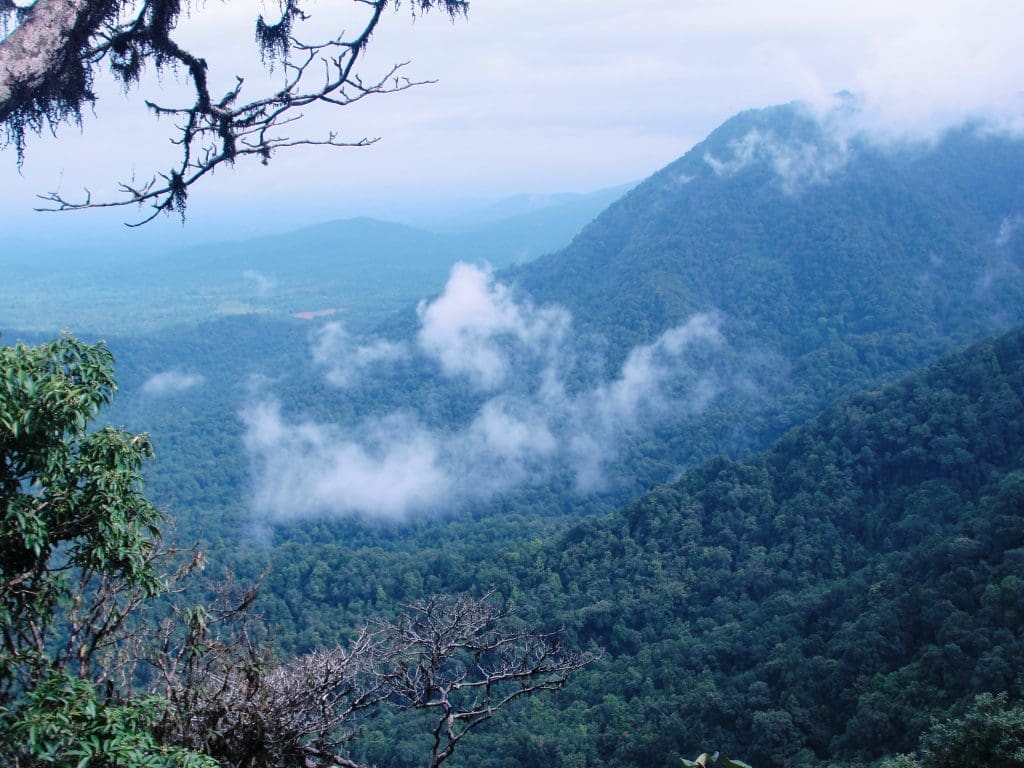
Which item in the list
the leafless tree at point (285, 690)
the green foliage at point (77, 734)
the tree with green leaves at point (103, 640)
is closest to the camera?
the green foliage at point (77, 734)

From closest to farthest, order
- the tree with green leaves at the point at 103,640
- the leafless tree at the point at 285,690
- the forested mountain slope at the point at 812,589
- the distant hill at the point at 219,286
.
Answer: the tree with green leaves at the point at 103,640 → the leafless tree at the point at 285,690 → the forested mountain slope at the point at 812,589 → the distant hill at the point at 219,286

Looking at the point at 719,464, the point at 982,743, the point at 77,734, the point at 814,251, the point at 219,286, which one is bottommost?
the point at 719,464

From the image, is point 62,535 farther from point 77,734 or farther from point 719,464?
point 719,464

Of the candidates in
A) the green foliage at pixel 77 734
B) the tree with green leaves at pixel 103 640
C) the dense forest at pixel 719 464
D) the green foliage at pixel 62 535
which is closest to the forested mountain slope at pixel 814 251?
the dense forest at pixel 719 464


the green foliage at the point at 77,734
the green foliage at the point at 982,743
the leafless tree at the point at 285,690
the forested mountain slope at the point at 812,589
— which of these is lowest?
the forested mountain slope at the point at 812,589

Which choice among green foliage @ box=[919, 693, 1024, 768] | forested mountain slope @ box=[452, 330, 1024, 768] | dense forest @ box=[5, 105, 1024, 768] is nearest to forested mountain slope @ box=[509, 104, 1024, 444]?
dense forest @ box=[5, 105, 1024, 768]

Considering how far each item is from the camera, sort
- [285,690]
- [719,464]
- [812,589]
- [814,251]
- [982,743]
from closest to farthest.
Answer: [285,690]
[982,743]
[812,589]
[719,464]
[814,251]

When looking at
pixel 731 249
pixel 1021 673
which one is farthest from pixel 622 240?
pixel 1021 673

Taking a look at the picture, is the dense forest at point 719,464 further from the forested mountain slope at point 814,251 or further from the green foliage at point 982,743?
the forested mountain slope at point 814,251

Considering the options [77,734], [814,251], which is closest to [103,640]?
[77,734]
